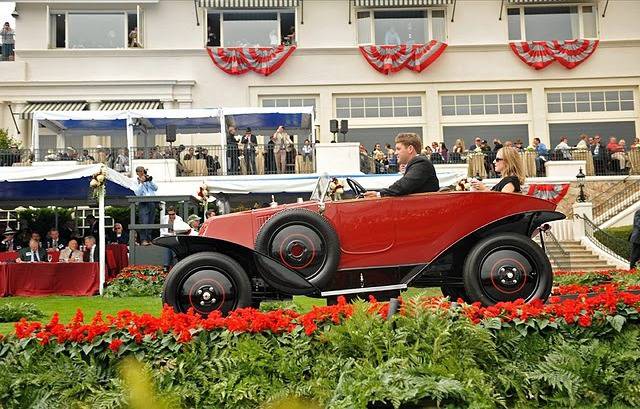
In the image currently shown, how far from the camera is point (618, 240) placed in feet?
66.7

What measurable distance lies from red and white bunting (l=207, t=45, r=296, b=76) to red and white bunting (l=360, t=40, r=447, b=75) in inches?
148

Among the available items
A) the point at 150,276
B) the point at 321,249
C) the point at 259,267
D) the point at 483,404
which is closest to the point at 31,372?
the point at 259,267

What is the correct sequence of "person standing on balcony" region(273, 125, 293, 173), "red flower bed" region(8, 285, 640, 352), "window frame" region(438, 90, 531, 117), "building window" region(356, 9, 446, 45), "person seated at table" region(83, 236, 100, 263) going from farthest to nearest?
"building window" region(356, 9, 446, 45) < "window frame" region(438, 90, 531, 117) < "person standing on balcony" region(273, 125, 293, 173) < "person seated at table" region(83, 236, 100, 263) < "red flower bed" region(8, 285, 640, 352)

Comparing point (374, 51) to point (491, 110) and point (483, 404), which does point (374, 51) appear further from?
point (483, 404)

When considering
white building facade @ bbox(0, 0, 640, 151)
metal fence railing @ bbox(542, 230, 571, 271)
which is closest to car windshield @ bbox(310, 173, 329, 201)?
metal fence railing @ bbox(542, 230, 571, 271)

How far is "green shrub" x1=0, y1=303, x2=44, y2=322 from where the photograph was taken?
9.91 metres

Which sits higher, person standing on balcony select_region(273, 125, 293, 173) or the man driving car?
person standing on balcony select_region(273, 125, 293, 173)

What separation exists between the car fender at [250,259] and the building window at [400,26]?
25362 mm

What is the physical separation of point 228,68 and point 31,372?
25625 millimetres

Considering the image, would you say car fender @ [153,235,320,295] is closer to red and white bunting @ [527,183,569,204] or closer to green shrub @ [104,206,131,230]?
red and white bunting @ [527,183,569,204]

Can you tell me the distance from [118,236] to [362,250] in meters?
15.3

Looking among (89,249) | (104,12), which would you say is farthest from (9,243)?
(104,12)

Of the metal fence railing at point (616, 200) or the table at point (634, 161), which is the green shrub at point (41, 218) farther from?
the table at point (634, 161)

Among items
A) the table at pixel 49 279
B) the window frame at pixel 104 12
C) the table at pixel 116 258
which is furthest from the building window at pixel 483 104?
the table at pixel 49 279
